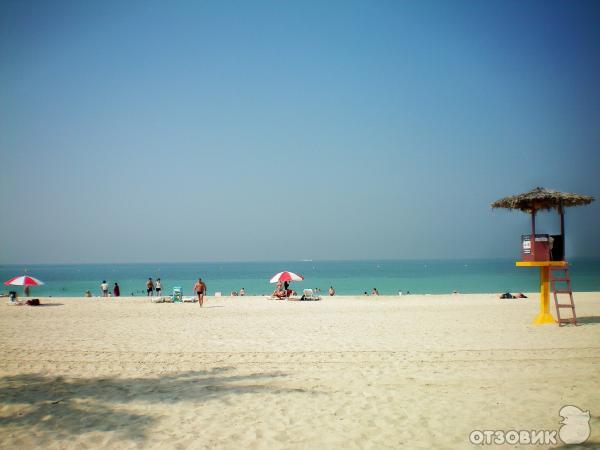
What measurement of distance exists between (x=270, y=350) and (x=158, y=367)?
2.64m

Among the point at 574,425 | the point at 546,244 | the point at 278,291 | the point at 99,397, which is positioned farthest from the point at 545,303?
the point at 278,291

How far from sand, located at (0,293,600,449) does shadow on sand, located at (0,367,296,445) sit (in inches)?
1.2

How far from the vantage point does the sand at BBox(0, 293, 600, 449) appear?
5328 mm

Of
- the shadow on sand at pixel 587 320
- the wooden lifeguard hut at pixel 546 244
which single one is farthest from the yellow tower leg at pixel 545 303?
the shadow on sand at pixel 587 320

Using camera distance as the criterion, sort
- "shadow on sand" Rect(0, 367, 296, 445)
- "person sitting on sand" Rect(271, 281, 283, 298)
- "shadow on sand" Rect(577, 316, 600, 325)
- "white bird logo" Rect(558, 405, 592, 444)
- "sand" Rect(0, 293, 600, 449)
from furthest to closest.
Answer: "person sitting on sand" Rect(271, 281, 283, 298), "shadow on sand" Rect(577, 316, 600, 325), "shadow on sand" Rect(0, 367, 296, 445), "sand" Rect(0, 293, 600, 449), "white bird logo" Rect(558, 405, 592, 444)

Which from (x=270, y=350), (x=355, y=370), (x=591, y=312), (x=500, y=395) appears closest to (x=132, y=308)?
(x=270, y=350)

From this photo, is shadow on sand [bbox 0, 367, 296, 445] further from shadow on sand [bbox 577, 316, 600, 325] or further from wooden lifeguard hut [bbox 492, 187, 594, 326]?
shadow on sand [bbox 577, 316, 600, 325]

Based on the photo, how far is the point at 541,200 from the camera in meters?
13.2

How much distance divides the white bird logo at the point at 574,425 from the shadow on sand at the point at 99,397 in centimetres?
395

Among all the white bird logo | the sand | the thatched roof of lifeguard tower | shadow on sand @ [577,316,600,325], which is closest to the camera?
the white bird logo

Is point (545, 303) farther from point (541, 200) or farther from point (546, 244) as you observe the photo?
point (541, 200)

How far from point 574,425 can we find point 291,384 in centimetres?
413

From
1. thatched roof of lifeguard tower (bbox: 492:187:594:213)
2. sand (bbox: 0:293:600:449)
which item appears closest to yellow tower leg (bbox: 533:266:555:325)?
sand (bbox: 0:293:600:449)

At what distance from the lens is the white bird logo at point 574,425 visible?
4988 mm
